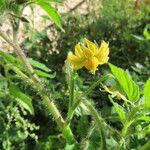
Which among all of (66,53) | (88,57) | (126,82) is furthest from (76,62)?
(66,53)

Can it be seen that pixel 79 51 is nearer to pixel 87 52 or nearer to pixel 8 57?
pixel 87 52

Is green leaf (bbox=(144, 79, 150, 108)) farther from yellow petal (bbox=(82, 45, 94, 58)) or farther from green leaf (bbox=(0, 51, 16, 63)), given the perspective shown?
green leaf (bbox=(0, 51, 16, 63))

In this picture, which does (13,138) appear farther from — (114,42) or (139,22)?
(139,22)

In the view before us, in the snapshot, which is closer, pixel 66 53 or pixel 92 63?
pixel 92 63

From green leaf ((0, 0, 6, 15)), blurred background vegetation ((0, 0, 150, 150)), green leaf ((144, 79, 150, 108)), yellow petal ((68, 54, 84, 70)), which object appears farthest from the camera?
blurred background vegetation ((0, 0, 150, 150))

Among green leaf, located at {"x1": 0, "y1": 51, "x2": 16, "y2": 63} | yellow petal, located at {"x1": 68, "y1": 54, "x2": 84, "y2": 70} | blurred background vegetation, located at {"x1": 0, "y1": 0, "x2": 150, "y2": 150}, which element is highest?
green leaf, located at {"x1": 0, "y1": 51, "x2": 16, "y2": 63}

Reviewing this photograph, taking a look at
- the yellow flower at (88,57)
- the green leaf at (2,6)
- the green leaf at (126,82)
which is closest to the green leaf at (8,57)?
the green leaf at (2,6)

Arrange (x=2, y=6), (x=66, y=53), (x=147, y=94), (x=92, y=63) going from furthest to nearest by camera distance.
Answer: (x=66, y=53), (x=2, y=6), (x=92, y=63), (x=147, y=94)

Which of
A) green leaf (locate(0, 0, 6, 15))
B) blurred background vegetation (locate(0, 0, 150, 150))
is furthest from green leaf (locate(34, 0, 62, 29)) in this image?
blurred background vegetation (locate(0, 0, 150, 150))
